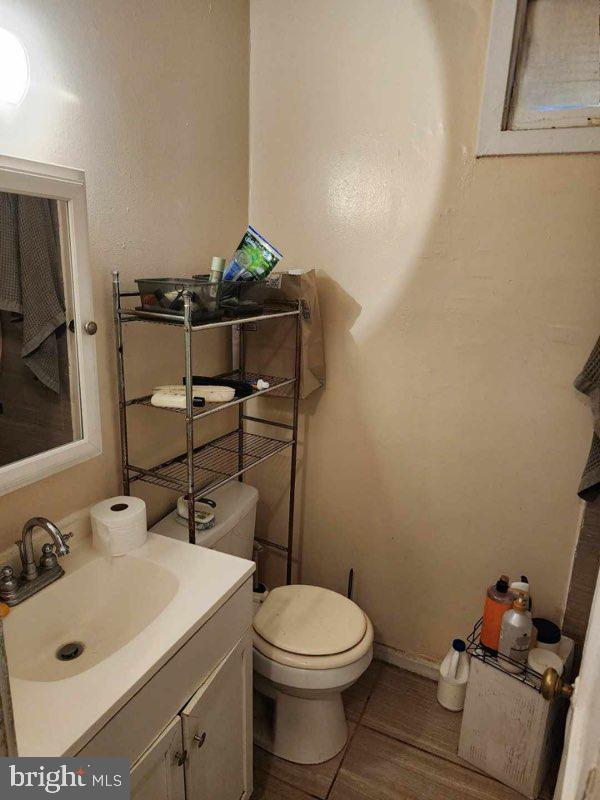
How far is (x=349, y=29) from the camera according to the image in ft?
5.37

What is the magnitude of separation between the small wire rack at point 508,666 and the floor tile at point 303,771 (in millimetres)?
548

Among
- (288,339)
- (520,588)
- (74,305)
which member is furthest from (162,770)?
(288,339)

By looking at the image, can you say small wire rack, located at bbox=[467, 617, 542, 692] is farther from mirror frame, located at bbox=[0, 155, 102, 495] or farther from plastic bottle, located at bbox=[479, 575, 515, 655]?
mirror frame, located at bbox=[0, 155, 102, 495]

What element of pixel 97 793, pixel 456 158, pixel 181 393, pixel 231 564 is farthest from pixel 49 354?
pixel 456 158

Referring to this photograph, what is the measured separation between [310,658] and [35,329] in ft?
3.75

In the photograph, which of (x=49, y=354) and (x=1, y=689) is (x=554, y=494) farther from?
(x=1, y=689)

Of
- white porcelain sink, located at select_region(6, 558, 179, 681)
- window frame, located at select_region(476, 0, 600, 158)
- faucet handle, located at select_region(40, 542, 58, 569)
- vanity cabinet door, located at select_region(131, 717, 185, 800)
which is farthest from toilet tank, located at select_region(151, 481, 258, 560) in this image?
window frame, located at select_region(476, 0, 600, 158)

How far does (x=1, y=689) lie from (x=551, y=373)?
1.59m

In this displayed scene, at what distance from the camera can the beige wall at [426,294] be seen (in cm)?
154

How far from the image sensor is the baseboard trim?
1.98 m

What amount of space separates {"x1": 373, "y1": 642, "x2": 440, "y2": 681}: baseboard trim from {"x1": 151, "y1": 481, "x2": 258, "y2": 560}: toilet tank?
2.18ft

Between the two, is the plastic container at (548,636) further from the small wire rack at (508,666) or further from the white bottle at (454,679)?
the white bottle at (454,679)

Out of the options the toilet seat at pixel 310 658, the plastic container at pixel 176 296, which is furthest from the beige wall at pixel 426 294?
the plastic container at pixel 176 296

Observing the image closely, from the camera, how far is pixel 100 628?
123 cm
